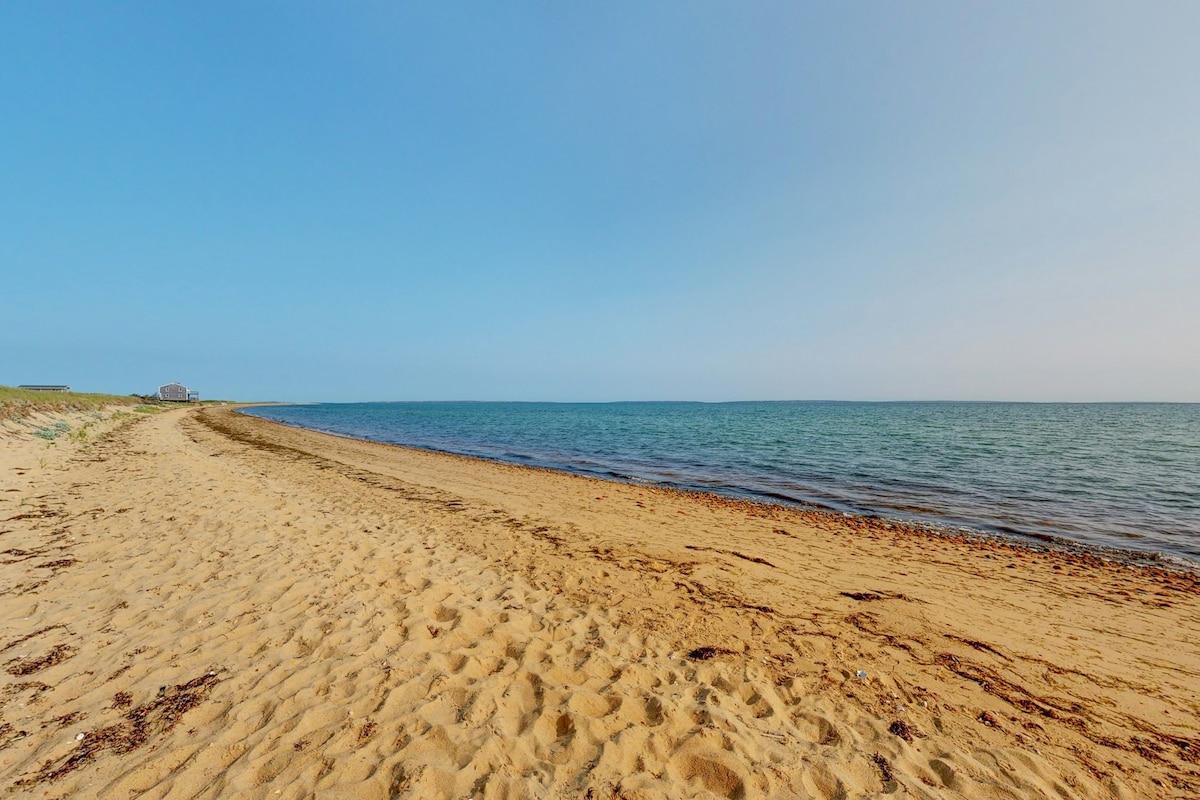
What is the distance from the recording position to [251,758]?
3.33 m

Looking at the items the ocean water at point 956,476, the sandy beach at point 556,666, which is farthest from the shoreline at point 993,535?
the sandy beach at point 556,666

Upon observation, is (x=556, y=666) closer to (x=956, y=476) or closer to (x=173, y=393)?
(x=956, y=476)

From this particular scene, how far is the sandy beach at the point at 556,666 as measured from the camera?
11.1 ft

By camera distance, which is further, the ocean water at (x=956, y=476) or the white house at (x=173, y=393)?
the white house at (x=173, y=393)

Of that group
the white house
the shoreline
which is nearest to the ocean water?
the shoreline

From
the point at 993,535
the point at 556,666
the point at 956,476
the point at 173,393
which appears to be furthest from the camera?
the point at 173,393

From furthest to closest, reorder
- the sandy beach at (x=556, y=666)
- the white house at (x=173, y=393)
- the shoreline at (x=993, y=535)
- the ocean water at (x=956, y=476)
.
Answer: the white house at (x=173, y=393)
the ocean water at (x=956, y=476)
the shoreline at (x=993, y=535)
the sandy beach at (x=556, y=666)

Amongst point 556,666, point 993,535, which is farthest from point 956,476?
point 556,666

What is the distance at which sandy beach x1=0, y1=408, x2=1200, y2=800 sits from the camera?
3.38m

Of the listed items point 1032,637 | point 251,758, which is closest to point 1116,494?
point 1032,637

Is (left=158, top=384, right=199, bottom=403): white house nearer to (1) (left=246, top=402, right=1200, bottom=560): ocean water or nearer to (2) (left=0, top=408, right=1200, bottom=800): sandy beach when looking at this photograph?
(1) (left=246, top=402, right=1200, bottom=560): ocean water

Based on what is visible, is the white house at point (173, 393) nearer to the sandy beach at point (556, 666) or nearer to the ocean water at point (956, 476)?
the ocean water at point (956, 476)

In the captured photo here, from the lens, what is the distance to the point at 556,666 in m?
4.64

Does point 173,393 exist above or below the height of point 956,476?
above
